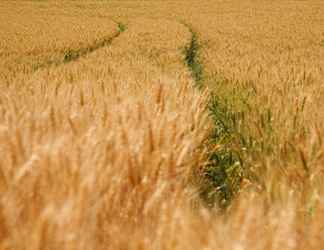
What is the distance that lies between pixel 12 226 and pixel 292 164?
0.87 m

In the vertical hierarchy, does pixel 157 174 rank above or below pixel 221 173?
above

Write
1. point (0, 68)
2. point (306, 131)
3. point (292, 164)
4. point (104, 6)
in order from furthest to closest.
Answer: point (104, 6) → point (0, 68) → point (306, 131) → point (292, 164)

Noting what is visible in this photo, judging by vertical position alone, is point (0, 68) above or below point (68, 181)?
below

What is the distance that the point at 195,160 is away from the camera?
168 centimetres

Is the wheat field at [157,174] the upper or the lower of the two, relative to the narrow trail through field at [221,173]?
upper

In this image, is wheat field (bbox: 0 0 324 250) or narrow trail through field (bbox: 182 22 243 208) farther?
narrow trail through field (bbox: 182 22 243 208)

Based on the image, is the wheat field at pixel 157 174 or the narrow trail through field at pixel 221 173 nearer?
the wheat field at pixel 157 174

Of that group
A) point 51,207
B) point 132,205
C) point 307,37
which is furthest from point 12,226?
point 307,37

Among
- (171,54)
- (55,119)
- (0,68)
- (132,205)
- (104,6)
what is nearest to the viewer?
(132,205)

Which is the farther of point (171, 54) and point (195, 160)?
point (171, 54)

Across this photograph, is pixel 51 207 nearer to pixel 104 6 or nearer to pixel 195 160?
pixel 195 160

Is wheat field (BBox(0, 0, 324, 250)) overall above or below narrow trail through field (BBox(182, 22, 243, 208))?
above

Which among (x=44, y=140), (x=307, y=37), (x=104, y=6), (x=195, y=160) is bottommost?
(x=104, y=6)

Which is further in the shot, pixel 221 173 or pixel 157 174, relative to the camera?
pixel 221 173
